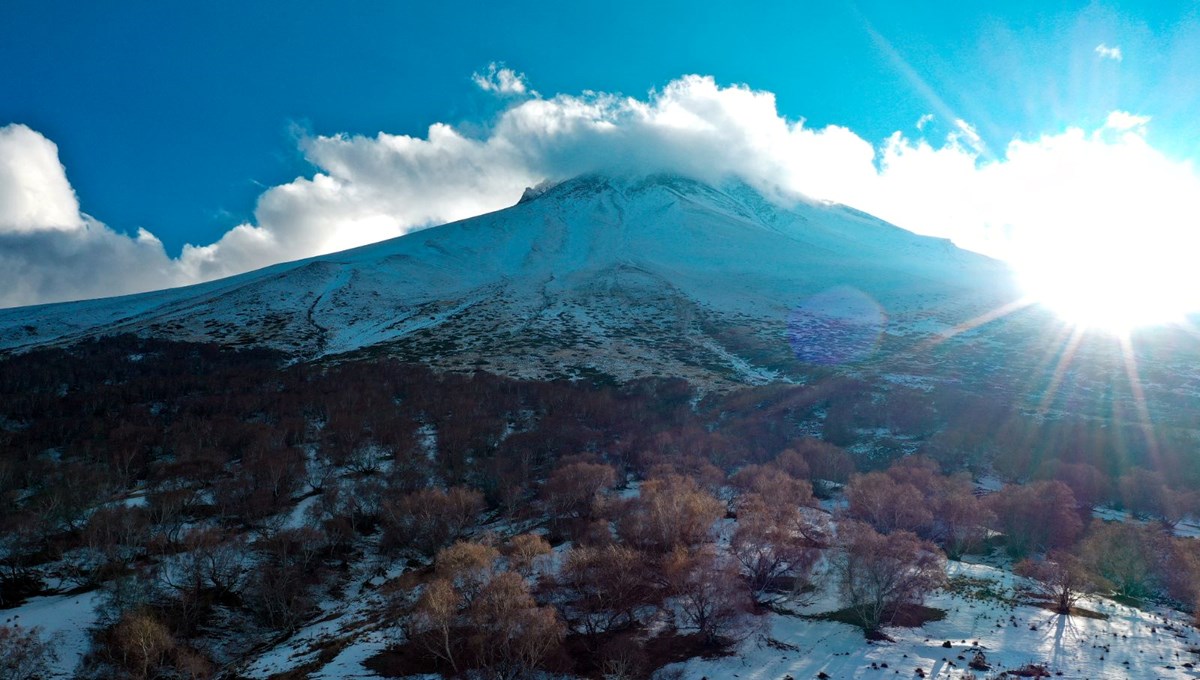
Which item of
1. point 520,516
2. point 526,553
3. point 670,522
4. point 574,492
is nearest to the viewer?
point 526,553

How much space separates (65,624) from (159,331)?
409 feet

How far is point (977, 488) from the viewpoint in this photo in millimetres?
69750

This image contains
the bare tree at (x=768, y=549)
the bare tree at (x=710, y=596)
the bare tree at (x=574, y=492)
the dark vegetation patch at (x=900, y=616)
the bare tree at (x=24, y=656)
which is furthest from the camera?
the bare tree at (x=574, y=492)

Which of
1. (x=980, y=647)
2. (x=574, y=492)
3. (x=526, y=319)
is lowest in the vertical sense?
(x=980, y=647)

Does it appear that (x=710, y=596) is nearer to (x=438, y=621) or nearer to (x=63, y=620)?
(x=438, y=621)

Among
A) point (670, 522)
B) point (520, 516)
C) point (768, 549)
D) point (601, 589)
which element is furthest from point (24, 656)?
point (768, 549)

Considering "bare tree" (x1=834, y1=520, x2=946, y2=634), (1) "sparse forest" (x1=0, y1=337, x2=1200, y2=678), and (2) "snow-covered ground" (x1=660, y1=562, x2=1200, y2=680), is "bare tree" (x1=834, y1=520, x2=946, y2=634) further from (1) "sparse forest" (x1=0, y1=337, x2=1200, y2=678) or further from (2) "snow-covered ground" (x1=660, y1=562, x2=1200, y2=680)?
(2) "snow-covered ground" (x1=660, y1=562, x2=1200, y2=680)

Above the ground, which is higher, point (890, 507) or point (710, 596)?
point (710, 596)

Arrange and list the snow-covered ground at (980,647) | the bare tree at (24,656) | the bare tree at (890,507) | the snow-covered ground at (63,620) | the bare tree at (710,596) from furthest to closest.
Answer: the bare tree at (890,507)
the snow-covered ground at (63,620)
the bare tree at (710,596)
the snow-covered ground at (980,647)
the bare tree at (24,656)

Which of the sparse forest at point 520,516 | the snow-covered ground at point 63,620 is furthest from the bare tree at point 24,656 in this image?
the snow-covered ground at point 63,620

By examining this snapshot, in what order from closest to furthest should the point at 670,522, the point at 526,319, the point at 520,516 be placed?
1. the point at 670,522
2. the point at 520,516
3. the point at 526,319

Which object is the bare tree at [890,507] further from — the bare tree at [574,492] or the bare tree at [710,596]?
the bare tree at [574,492]

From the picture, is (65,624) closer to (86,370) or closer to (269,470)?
(269,470)

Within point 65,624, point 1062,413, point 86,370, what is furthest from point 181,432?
point 1062,413
